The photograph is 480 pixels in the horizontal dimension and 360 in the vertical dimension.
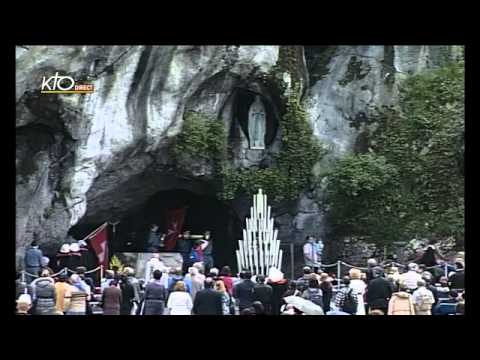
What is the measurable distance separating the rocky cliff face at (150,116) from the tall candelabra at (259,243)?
18.7 inches

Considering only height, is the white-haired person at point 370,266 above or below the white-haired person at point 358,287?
above

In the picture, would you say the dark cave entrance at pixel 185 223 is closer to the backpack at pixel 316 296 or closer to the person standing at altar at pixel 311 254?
the person standing at altar at pixel 311 254

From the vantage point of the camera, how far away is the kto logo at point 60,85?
1239 cm

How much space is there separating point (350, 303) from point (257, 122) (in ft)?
15.1

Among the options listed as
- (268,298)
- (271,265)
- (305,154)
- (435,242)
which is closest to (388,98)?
(305,154)

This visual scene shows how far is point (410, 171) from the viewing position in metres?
13.3

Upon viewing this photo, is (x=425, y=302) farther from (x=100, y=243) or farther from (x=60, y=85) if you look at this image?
(x=60, y=85)

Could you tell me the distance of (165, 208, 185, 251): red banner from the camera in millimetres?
13203

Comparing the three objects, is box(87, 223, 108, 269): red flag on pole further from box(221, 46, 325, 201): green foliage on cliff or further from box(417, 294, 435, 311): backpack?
box(417, 294, 435, 311): backpack

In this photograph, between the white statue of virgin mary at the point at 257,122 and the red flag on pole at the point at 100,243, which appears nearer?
→ the red flag on pole at the point at 100,243

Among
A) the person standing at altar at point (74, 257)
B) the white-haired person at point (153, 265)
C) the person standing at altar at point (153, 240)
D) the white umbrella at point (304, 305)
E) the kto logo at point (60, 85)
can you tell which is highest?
the kto logo at point (60, 85)

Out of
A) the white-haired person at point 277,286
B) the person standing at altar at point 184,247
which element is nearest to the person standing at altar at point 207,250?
the person standing at altar at point 184,247
